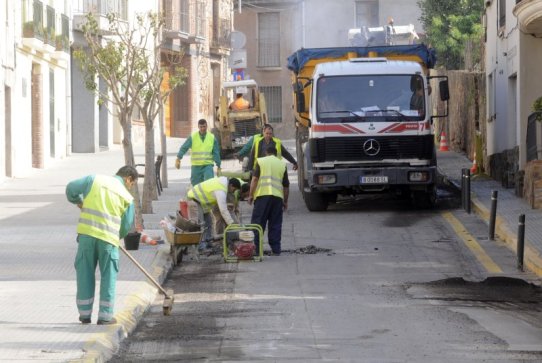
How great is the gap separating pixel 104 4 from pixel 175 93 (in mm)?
12137

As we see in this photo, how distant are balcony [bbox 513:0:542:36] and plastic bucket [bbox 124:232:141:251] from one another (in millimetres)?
8871

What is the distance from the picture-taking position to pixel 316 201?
23969mm

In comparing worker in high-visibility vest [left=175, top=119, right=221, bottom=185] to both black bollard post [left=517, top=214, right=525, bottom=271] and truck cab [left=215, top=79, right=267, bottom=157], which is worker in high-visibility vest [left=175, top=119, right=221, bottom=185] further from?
truck cab [left=215, top=79, right=267, bottom=157]

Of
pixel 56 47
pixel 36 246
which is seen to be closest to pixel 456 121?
pixel 56 47

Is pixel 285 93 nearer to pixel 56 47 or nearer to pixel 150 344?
pixel 56 47

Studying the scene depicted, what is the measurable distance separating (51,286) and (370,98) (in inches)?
405

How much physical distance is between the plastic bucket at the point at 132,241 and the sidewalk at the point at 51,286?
16 centimetres

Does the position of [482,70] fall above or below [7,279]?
above

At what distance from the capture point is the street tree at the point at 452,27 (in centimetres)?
4775

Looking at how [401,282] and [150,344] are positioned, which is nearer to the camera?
[150,344]

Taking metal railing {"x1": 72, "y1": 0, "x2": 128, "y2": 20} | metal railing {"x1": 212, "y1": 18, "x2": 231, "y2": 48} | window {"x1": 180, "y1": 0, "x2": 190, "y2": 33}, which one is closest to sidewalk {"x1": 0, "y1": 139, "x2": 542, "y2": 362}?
metal railing {"x1": 72, "y1": 0, "x2": 128, "y2": 20}

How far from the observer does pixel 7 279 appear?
1479 cm

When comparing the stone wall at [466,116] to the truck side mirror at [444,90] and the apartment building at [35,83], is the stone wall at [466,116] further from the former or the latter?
the apartment building at [35,83]

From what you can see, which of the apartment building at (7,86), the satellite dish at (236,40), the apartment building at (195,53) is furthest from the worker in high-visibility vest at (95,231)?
the satellite dish at (236,40)
